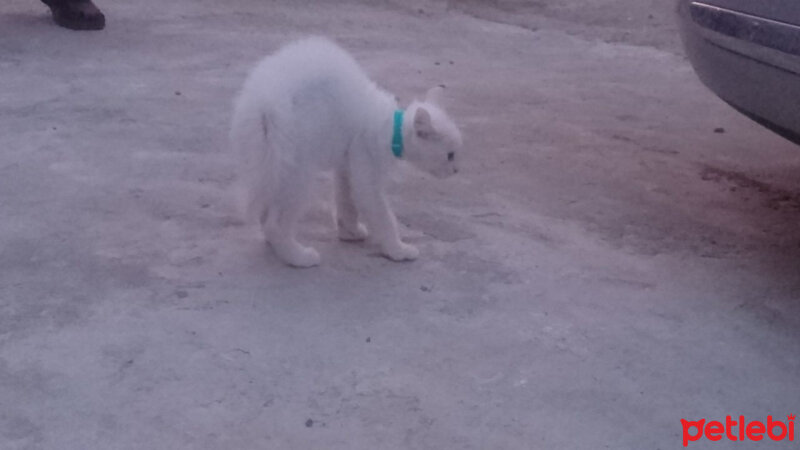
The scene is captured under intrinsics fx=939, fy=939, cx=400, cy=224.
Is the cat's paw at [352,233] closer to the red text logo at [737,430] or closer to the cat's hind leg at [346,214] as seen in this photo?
the cat's hind leg at [346,214]

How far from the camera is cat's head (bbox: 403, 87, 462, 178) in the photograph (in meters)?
3.88

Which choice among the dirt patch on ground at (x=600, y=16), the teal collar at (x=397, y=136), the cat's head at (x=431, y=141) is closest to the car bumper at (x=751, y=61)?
the cat's head at (x=431, y=141)

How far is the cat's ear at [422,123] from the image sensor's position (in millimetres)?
3852

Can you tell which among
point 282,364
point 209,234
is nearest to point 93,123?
point 209,234

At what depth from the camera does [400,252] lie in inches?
155

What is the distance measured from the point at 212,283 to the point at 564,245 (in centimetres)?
155

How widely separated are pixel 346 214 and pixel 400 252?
12.9 inches

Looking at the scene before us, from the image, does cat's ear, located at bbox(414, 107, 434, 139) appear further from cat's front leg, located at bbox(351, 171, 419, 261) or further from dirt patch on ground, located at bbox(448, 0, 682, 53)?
dirt patch on ground, located at bbox(448, 0, 682, 53)

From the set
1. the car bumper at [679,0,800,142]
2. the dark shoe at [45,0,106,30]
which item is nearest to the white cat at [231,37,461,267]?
the car bumper at [679,0,800,142]

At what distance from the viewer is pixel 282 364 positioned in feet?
10.2

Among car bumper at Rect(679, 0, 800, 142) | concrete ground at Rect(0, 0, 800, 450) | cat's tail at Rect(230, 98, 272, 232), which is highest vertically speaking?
car bumper at Rect(679, 0, 800, 142)

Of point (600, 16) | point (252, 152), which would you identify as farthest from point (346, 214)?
point (600, 16)

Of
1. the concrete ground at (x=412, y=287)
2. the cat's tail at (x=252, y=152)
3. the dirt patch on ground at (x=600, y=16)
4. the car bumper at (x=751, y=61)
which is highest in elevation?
the car bumper at (x=751, y=61)

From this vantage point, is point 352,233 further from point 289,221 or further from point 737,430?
point 737,430
